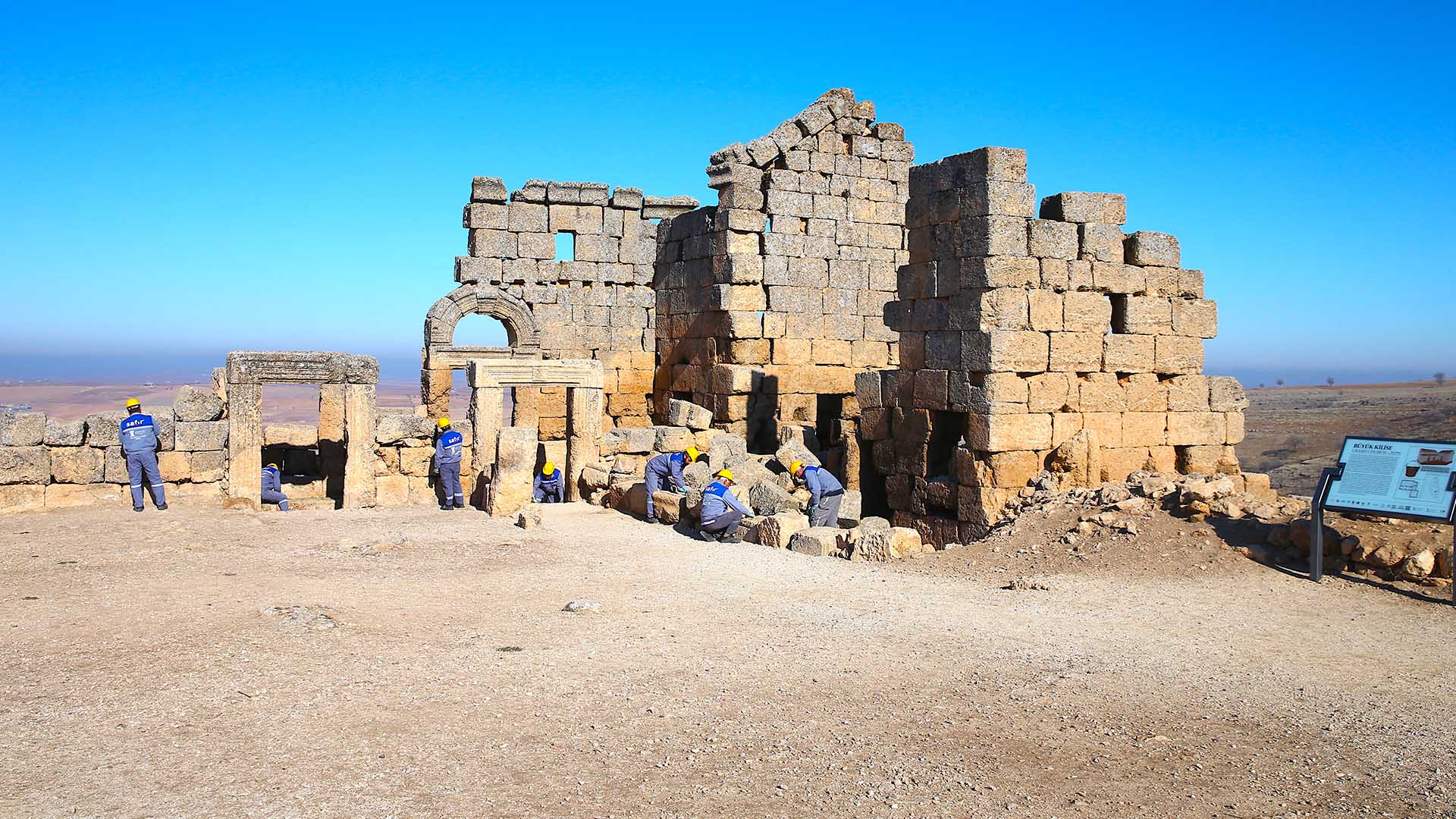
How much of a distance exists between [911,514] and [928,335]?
80.2 inches

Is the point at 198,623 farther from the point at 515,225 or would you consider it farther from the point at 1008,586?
the point at 515,225

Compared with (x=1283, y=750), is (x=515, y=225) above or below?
above

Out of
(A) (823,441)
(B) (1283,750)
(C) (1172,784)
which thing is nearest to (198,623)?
(C) (1172,784)

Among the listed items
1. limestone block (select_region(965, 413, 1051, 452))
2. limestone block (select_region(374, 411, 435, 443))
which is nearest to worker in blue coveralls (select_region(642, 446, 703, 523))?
limestone block (select_region(374, 411, 435, 443))

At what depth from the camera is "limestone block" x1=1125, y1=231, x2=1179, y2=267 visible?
470 inches

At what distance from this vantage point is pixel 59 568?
8820 mm

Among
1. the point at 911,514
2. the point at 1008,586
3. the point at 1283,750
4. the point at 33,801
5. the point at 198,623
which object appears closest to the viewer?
the point at 33,801

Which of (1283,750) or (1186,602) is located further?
(1186,602)

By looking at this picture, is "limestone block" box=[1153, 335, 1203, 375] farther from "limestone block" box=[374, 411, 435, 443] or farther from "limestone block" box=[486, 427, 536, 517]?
"limestone block" box=[374, 411, 435, 443]

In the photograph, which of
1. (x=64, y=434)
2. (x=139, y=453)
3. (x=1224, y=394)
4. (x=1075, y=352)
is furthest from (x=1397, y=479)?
(x=64, y=434)

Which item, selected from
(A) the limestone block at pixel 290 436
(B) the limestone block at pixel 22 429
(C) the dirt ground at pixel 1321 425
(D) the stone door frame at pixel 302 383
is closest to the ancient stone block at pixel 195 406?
(D) the stone door frame at pixel 302 383

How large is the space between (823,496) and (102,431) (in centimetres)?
831

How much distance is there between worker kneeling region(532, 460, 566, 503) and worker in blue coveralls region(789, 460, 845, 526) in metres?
3.93

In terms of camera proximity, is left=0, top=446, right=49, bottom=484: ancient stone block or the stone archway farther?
the stone archway
